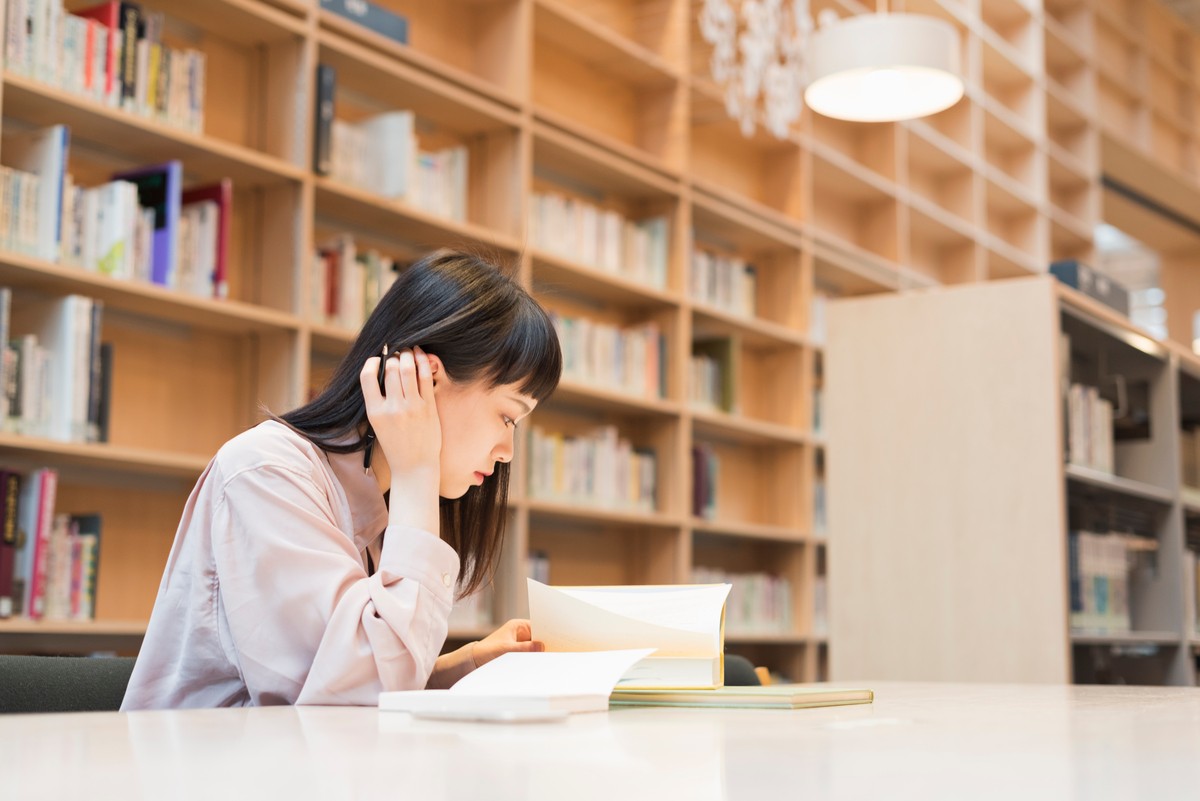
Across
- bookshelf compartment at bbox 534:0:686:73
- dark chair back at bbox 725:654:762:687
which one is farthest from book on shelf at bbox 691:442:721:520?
dark chair back at bbox 725:654:762:687

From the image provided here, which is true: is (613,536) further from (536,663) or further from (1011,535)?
(536,663)

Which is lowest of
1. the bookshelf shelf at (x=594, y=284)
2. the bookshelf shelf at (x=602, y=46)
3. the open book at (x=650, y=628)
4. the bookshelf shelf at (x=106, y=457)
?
the open book at (x=650, y=628)

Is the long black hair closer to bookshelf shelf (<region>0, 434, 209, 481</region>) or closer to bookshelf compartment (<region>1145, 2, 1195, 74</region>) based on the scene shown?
bookshelf shelf (<region>0, 434, 209, 481</region>)

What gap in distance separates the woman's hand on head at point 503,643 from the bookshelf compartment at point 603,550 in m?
2.66

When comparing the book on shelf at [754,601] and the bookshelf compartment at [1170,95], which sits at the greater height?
the bookshelf compartment at [1170,95]

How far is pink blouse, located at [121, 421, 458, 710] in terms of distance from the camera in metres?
1.34

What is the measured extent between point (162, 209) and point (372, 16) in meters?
0.92

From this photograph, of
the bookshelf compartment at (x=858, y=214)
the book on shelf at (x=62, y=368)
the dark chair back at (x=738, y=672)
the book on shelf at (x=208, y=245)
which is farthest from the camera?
the bookshelf compartment at (x=858, y=214)

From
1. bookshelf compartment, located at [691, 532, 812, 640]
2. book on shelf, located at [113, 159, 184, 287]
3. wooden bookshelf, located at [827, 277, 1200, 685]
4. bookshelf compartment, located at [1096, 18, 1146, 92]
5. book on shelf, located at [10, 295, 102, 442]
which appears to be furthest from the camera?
bookshelf compartment, located at [1096, 18, 1146, 92]

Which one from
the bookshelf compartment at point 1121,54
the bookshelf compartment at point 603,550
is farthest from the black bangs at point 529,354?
the bookshelf compartment at point 1121,54

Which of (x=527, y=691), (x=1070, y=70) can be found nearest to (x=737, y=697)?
(x=527, y=691)

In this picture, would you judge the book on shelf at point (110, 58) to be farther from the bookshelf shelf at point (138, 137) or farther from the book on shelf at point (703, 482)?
the book on shelf at point (703, 482)

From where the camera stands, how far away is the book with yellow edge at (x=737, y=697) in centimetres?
124

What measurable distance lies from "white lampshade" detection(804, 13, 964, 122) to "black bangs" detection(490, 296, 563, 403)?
82.5 inches
